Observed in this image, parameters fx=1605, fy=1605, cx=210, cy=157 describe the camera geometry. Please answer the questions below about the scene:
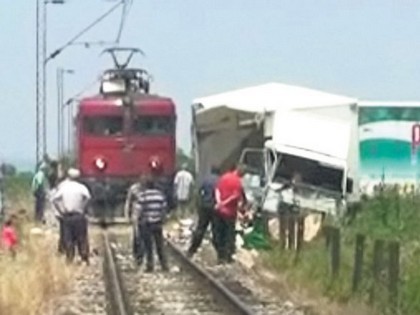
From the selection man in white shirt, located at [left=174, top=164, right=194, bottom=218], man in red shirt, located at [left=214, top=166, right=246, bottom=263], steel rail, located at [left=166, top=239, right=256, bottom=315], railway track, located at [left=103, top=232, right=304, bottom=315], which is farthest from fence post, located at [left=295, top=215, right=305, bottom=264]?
man in white shirt, located at [left=174, top=164, right=194, bottom=218]

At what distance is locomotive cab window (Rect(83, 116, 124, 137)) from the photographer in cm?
4541

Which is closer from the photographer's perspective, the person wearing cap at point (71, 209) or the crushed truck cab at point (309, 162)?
the person wearing cap at point (71, 209)

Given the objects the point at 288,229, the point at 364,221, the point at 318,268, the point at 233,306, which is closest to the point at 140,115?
the point at 364,221

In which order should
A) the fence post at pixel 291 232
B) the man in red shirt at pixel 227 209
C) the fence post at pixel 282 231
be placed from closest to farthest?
→ the man in red shirt at pixel 227 209, the fence post at pixel 291 232, the fence post at pixel 282 231

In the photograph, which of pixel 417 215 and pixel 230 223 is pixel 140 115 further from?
pixel 230 223

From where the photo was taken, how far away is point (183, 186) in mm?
44875

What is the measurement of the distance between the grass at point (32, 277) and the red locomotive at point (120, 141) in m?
10.6

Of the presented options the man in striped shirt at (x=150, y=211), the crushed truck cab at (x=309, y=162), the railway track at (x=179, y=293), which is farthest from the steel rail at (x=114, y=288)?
the crushed truck cab at (x=309, y=162)

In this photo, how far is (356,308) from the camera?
2091 cm

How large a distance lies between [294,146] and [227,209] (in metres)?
6.97

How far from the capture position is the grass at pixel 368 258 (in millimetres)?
20094

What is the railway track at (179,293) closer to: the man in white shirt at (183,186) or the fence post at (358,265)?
the fence post at (358,265)

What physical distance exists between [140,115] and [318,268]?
20151 mm

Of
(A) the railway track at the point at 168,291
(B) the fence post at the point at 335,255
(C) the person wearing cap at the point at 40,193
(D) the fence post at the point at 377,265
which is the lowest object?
(C) the person wearing cap at the point at 40,193
